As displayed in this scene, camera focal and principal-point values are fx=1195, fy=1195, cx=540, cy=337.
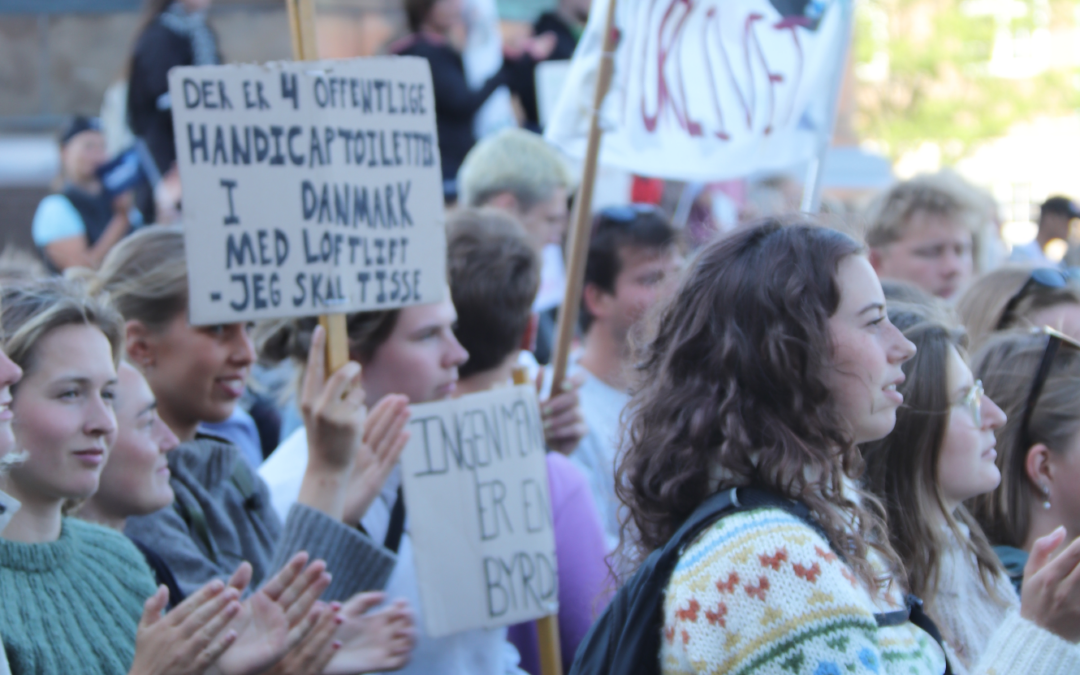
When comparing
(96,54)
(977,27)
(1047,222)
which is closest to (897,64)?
(977,27)

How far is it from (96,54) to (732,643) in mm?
9141

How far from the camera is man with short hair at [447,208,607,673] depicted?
3.30 m

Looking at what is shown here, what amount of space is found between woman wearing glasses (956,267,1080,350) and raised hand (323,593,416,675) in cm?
203

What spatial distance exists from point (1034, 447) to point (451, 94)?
12.4ft

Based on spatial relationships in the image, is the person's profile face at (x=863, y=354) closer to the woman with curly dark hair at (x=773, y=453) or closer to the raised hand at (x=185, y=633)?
the woman with curly dark hair at (x=773, y=453)

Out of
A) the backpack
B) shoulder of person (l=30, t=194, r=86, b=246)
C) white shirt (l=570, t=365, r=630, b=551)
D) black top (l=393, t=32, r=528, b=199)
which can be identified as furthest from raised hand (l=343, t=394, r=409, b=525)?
shoulder of person (l=30, t=194, r=86, b=246)

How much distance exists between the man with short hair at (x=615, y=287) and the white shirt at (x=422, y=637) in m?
1.16

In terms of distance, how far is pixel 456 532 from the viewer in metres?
2.99

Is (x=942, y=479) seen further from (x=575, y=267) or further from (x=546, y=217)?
(x=546, y=217)

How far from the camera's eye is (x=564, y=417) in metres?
3.67

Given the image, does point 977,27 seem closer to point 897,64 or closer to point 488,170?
point 897,64

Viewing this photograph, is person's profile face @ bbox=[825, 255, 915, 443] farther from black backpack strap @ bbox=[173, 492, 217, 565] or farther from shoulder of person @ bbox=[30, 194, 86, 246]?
shoulder of person @ bbox=[30, 194, 86, 246]

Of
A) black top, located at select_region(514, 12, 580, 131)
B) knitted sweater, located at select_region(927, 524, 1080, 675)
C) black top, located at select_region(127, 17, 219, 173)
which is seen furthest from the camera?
black top, located at select_region(514, 12, 580, 131)

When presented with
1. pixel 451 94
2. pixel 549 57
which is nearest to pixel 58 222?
pixel 451 94
